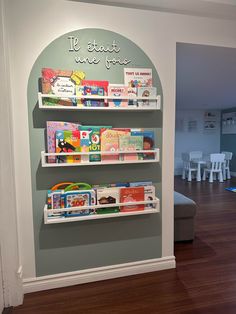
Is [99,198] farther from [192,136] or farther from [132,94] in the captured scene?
[192,136]

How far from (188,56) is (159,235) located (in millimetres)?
1969

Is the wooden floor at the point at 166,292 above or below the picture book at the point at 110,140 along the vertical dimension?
below

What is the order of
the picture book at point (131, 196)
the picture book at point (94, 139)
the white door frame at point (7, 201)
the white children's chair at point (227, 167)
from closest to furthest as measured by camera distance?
the white door frame at point (7, 201)
the picture book at point (94, 139)
the picture book at point (131, 196)
the white children's chair at point (227, 167)

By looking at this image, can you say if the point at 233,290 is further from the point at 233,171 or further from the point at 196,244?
the point at 233,171

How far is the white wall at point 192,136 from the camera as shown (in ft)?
24.0

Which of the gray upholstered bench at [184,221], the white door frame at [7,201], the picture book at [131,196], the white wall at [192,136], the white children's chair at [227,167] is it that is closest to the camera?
the white door frame at [7,201]

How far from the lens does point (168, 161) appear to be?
6.57ft

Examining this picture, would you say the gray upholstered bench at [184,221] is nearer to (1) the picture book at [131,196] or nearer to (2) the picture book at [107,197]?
(1) the picture book at [131,196]

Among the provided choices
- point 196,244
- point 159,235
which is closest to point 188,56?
point 159,235

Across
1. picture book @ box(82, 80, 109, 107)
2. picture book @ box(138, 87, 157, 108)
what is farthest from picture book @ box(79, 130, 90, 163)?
picture book @ box(138, 87, 157, 108)

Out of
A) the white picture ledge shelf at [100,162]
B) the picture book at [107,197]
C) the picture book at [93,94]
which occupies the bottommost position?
the picture book at [107,197]

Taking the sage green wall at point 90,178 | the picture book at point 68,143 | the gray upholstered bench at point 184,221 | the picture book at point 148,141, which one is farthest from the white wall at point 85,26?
the gray upholstered bench at point 184,221

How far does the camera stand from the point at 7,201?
158cm

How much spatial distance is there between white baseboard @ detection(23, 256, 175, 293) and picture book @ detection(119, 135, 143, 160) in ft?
3.24
